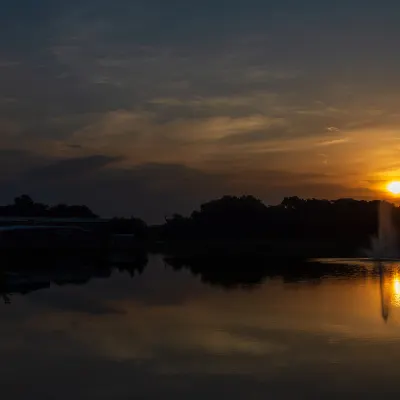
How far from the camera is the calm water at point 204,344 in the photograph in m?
11.9

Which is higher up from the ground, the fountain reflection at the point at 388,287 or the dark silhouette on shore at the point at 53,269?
the dark silhouette on shore at the point at 53,269

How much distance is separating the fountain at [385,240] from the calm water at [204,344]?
23.8m

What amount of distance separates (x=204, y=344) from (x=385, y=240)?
5011 cm

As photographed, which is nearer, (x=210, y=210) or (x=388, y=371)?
(x=388, y=371)

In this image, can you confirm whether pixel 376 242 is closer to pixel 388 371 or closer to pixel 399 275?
pixel 399 275

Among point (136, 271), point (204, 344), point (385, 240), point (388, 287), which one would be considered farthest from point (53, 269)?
point (385, 240)

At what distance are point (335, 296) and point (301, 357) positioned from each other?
34.5 ft

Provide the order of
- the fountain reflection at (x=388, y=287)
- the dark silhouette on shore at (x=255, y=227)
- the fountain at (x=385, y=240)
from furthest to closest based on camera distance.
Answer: the dark silhouette on shore at (x=255, y=227)
the fountain at (x=385, y=240)
the fountain reflection at (x=388, y=287)

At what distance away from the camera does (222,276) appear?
109 ft

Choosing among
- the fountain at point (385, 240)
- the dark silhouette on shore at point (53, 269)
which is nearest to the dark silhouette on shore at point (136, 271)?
the dark silhouette on shore at point (53, 269)

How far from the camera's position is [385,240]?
206ft

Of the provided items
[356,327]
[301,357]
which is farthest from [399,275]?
[301,357]

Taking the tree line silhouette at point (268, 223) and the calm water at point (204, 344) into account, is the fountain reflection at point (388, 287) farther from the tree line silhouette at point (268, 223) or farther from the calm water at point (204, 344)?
the tree line silhouette at point (268, 223)

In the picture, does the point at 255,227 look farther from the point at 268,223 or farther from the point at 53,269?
the point at 53,269
